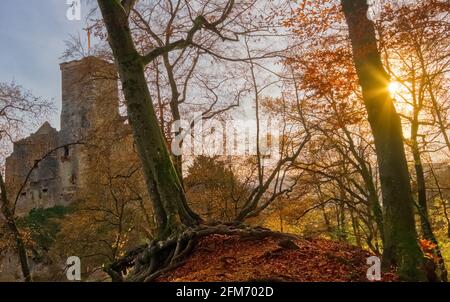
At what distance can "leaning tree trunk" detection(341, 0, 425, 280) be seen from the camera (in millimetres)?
5410

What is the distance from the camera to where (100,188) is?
2236cm

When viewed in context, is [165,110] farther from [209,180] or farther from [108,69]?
[209,180]

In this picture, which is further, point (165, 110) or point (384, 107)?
point (165, 110)

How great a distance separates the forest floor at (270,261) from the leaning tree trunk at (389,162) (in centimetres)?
36

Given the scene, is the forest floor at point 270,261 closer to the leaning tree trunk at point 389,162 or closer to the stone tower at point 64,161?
the leaning tree trunk at point 389,162

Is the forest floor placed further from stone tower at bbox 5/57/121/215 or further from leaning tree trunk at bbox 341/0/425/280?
stone tower at bbox 5/57/121/215

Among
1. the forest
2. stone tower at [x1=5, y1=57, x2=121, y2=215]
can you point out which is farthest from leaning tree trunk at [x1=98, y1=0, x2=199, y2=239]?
stone tower at [x1=5, y1=57, x2=121, y2=215]

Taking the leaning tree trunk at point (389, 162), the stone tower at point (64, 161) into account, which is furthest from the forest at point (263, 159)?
the stone tower at point (64, 161)

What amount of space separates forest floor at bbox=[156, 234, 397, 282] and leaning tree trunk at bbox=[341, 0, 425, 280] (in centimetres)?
36

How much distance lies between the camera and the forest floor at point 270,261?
16.9 ft

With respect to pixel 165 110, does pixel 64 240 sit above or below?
below

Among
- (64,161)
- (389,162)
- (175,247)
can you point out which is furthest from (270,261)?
(64,161)
